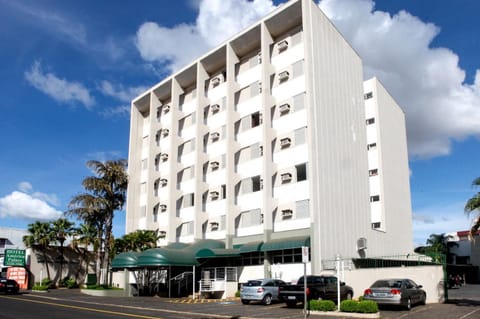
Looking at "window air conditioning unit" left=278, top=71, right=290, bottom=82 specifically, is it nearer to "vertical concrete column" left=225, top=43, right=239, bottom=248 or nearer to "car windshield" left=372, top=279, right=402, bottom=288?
"vertical concrete column" left=225, top=43, right=239, bottom=248

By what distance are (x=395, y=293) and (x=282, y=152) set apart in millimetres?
17615

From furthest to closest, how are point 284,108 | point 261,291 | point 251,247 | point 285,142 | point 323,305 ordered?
point 284,108, point 285,142, point 251,247, point 261,291, point 323,305

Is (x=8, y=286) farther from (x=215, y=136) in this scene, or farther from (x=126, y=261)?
(x=215, y=136)

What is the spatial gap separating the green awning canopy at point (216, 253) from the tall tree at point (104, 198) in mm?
12811

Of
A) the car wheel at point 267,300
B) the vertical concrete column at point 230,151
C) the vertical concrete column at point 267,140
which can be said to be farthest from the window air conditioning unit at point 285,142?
the car wheel at point 267,300

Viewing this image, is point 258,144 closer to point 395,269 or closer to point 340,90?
point 340,90

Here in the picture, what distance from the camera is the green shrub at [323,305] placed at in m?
21.2

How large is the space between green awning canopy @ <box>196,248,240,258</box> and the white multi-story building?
139 cm

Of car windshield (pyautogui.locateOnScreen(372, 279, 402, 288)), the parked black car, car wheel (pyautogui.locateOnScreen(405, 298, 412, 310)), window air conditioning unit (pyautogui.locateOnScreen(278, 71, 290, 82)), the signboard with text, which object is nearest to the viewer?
car wheel (pyautogui.locateOnScreen(405, 298, 412, 310))

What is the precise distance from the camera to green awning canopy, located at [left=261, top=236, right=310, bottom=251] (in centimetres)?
3206

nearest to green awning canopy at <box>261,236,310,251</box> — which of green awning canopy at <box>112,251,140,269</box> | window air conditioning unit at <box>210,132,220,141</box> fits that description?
green awning canopy at <box>112,251,140,269</box>

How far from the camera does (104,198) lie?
153 feet

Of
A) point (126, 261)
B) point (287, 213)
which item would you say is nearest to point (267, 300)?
point (287, 213)

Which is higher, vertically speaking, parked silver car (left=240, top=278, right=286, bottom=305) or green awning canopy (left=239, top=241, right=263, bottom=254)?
green awning canopy (left=239, top=241, right=263, bottom=254)
